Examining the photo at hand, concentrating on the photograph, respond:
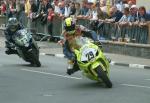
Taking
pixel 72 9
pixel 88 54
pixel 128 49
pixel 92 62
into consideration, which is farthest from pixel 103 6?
pixel 92 62

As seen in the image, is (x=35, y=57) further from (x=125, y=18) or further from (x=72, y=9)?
(x=72, y=9)

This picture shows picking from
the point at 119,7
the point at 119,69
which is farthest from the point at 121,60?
the point at 119,7

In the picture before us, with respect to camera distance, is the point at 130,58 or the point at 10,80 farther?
the point at 130,58

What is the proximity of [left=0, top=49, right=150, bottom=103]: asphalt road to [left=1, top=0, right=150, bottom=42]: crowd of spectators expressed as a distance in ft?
12.4

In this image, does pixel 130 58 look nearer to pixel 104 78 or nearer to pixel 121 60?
pixel 121 60

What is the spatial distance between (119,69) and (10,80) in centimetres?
456

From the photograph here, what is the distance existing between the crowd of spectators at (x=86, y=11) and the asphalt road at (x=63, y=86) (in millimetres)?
3773

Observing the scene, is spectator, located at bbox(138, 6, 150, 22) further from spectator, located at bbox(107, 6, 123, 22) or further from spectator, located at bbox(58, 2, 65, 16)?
spectator, located at bbox(58, 2, 65, 16)

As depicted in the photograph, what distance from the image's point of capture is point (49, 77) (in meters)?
16.0

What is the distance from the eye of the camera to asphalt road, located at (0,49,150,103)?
12.1m

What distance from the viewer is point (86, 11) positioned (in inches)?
995

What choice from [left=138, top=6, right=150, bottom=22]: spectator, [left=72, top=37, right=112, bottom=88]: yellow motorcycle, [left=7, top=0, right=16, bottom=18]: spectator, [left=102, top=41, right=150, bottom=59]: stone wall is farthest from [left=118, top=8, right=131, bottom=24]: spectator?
[left=7, top=0, right=16, bottom=18]: spectator

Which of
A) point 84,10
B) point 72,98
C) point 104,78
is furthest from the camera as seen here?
point 84,10

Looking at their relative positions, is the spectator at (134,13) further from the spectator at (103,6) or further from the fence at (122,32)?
the spectator at (103,6)
